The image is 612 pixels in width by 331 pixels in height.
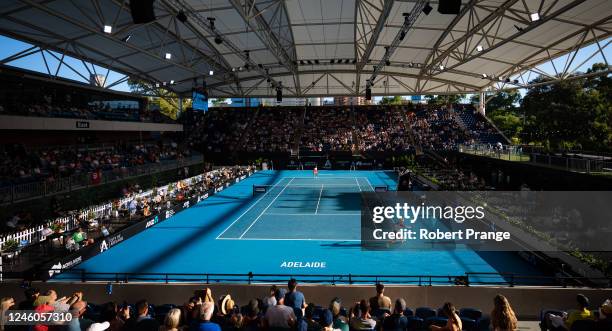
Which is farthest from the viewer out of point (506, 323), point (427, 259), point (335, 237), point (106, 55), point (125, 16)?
point (106, 55)

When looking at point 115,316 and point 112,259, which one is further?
point 112,259

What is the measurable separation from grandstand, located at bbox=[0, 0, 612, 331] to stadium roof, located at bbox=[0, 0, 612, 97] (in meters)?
0.21

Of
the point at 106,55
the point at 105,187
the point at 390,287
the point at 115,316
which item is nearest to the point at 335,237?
the point at 390,287

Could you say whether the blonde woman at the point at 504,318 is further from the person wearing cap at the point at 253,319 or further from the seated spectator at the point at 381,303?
the person wearing cap at the point at 253,319

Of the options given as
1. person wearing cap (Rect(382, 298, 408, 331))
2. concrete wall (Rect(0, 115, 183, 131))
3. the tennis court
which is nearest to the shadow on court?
the tennis court

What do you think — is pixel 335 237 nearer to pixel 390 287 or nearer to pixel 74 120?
pixel 390 287

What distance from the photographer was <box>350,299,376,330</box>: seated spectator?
6.95 metres

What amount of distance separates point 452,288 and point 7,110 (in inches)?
1100

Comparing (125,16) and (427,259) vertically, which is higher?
(125,16)

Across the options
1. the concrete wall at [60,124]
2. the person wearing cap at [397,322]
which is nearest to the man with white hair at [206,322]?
the person wearing cap at [397,322]

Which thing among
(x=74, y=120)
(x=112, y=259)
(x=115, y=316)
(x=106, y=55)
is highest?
(x=106, y=55)

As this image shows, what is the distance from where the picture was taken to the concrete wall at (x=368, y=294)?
1145 centimetres

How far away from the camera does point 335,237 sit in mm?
20672

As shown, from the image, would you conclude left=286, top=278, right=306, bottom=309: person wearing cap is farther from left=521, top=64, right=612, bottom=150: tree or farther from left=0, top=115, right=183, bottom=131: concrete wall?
left=521, top=64, right=612, bottom=150: tree
